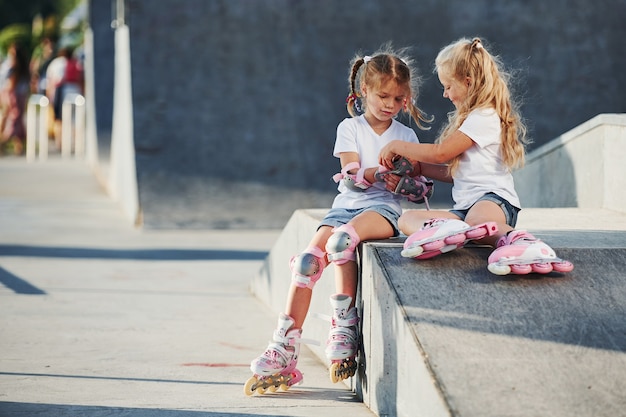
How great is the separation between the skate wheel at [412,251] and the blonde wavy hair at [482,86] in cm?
72

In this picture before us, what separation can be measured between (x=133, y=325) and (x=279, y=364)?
6.65ft

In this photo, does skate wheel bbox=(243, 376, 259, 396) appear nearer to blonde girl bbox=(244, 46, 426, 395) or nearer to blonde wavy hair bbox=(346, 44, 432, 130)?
blonde girl bbox=(244, 46, 426, 395)

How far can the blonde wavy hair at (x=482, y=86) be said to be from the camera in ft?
16.2

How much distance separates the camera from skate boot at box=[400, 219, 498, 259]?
14.7ft

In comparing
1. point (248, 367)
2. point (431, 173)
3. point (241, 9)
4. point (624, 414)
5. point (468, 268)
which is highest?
point (241, 9)

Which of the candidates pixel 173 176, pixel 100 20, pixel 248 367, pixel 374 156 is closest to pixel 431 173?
pixel 374 156

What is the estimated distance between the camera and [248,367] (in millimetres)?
5434

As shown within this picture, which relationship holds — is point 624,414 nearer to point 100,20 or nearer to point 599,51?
point 599,51

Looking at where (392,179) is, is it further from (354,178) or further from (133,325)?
(133,325)

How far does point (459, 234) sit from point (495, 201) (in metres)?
0.52

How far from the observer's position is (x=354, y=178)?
5.00 m

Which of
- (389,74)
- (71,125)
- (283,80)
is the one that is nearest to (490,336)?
(389,74)

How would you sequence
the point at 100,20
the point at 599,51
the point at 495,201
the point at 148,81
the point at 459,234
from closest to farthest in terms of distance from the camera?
the point at 459,234
the point at 495,201
the point at 148,81
the point at 599,51
the point at 100,20

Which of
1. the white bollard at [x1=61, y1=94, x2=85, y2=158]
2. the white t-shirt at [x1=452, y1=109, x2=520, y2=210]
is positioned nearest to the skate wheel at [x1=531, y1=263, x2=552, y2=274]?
the white t-shirt at [x1=452, y1=109, x2=520, y2=210]
